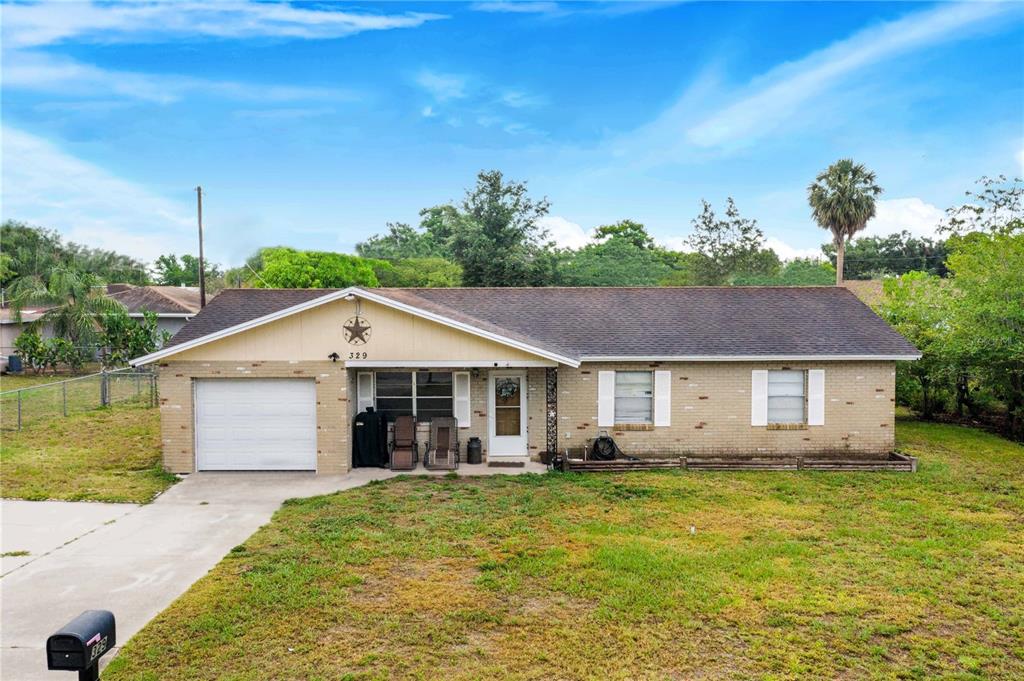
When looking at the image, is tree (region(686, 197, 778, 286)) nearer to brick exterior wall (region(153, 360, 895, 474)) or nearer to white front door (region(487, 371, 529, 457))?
brick exterior wall (region(153, 360, 895, 474))

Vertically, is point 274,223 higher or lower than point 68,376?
higher

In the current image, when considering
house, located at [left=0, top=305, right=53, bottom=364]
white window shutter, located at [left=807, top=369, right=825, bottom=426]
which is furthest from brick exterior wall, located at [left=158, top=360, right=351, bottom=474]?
house, located at [left=0, top=305, right=53, bottom=364]

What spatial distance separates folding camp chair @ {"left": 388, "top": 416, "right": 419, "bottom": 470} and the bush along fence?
1089 cm

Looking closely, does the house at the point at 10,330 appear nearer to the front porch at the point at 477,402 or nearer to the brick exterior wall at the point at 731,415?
the front porch at the point at 477,402

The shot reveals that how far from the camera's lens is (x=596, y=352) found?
45.6ft

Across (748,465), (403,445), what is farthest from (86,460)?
(748,465)

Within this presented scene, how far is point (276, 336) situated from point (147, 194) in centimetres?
3090

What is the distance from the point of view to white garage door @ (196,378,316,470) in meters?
12.9

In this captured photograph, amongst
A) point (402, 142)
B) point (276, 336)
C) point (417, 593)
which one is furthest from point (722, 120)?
point (417, 593)

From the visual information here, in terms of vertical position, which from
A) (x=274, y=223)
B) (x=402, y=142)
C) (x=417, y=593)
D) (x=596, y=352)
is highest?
(x=402, y=142)

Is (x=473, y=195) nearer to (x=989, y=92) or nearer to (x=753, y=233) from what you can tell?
(x=753, y=233)

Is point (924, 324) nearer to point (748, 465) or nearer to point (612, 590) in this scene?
point (748, 465)

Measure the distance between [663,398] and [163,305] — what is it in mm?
32515

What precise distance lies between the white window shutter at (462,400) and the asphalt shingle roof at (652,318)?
4.48 ft
